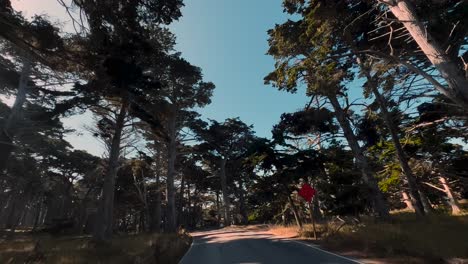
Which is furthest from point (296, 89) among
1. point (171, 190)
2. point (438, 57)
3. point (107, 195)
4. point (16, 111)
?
point (16, 111)

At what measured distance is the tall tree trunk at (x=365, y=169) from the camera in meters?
15.3

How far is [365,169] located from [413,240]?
19.0 feet

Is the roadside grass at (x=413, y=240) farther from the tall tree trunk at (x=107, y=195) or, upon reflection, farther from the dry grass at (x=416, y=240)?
the tall tree trunk at (x=107, y=195)

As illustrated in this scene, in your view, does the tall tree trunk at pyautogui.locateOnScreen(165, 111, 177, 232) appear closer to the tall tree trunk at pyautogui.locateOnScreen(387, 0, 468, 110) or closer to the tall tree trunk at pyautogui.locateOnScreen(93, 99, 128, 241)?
the tall tree trunk at pyautogui.locateOnScreen(93, 99, 128, 241)

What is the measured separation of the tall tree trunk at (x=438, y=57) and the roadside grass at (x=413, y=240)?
4.66 metres

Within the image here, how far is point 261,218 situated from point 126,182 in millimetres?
22519

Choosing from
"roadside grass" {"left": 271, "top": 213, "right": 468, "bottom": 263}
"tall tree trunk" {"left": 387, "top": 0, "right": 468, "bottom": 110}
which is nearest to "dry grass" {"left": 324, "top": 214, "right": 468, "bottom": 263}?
"roadside grass" {"left": 271, "top": 213, "right": 468, "bottom": 263}

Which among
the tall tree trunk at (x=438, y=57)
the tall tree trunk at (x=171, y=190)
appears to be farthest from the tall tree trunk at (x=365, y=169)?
the tall tree trunk at (x=171, y=190)

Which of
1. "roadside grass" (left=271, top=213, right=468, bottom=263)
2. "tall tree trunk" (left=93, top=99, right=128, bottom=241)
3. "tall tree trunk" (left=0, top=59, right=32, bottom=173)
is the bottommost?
"roadside grass" (left=271, top=213, right=468, bottom=263)

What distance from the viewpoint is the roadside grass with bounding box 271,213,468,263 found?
8.83 metres

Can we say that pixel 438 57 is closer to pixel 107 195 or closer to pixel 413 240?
pixel 413 240

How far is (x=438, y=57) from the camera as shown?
776 centimetres

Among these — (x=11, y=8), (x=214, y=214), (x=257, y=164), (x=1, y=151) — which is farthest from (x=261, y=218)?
(x=11, y=8)

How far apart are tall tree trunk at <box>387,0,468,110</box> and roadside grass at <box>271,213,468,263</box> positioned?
4.66 metres
